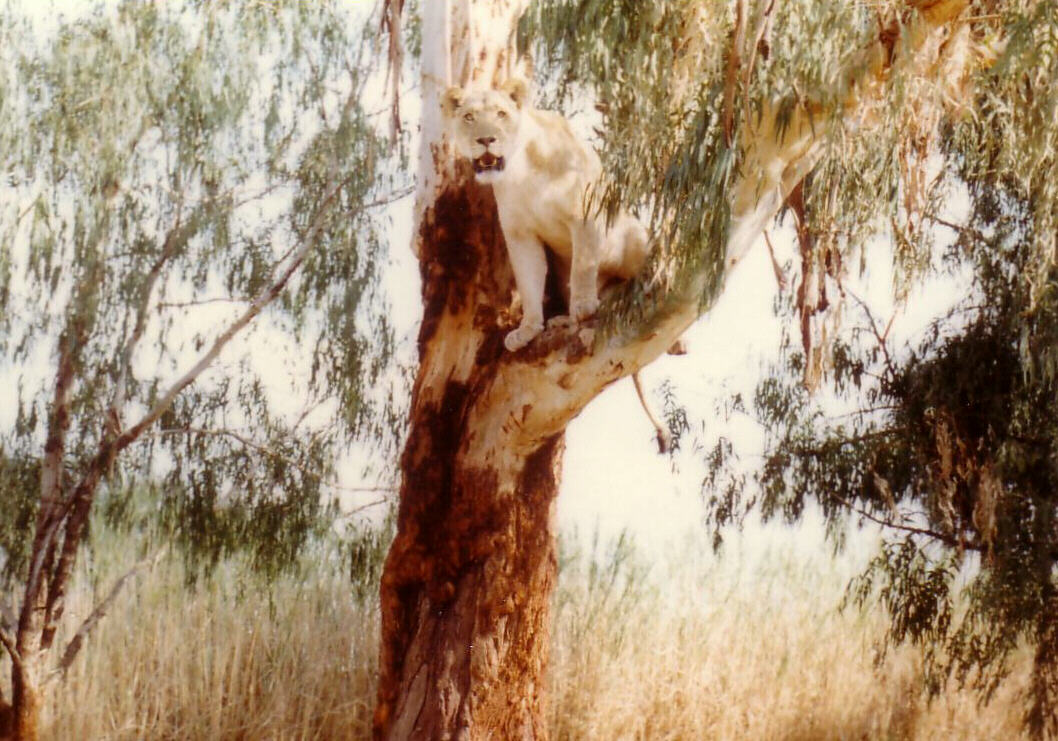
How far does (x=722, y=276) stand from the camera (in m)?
3.12

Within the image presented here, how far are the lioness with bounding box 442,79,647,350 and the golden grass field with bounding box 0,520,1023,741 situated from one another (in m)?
2.56

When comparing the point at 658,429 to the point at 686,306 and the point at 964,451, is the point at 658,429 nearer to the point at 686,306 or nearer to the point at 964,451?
the point at 686,306

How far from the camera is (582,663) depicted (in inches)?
225

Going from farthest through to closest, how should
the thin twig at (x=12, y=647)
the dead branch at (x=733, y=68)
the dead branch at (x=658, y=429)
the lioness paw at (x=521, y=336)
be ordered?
the thin twig at (x=12, y=647) < the dead branch at (x=658, y=429) < the lioness paw at (x=521, y=336) < the dead branch at (x=733, y=68)

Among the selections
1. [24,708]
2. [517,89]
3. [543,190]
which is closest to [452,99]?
[517,89]

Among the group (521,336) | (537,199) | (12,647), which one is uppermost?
(537,199)

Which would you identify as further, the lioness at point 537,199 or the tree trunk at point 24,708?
the tree trunk at point 24,708

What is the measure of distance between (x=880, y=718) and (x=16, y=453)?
4.07 meters

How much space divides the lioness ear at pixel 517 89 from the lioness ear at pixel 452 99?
0.12 metres

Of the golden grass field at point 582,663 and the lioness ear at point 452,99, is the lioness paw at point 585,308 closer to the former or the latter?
the lioness ear at point 452,99

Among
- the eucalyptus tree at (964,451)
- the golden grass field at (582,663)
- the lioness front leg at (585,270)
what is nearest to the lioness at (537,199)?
the lioness front leg at (585,270)

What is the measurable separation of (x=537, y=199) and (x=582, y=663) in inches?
119

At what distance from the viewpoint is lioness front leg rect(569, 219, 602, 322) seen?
3.22 m

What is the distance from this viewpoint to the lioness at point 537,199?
3250 millimetres
